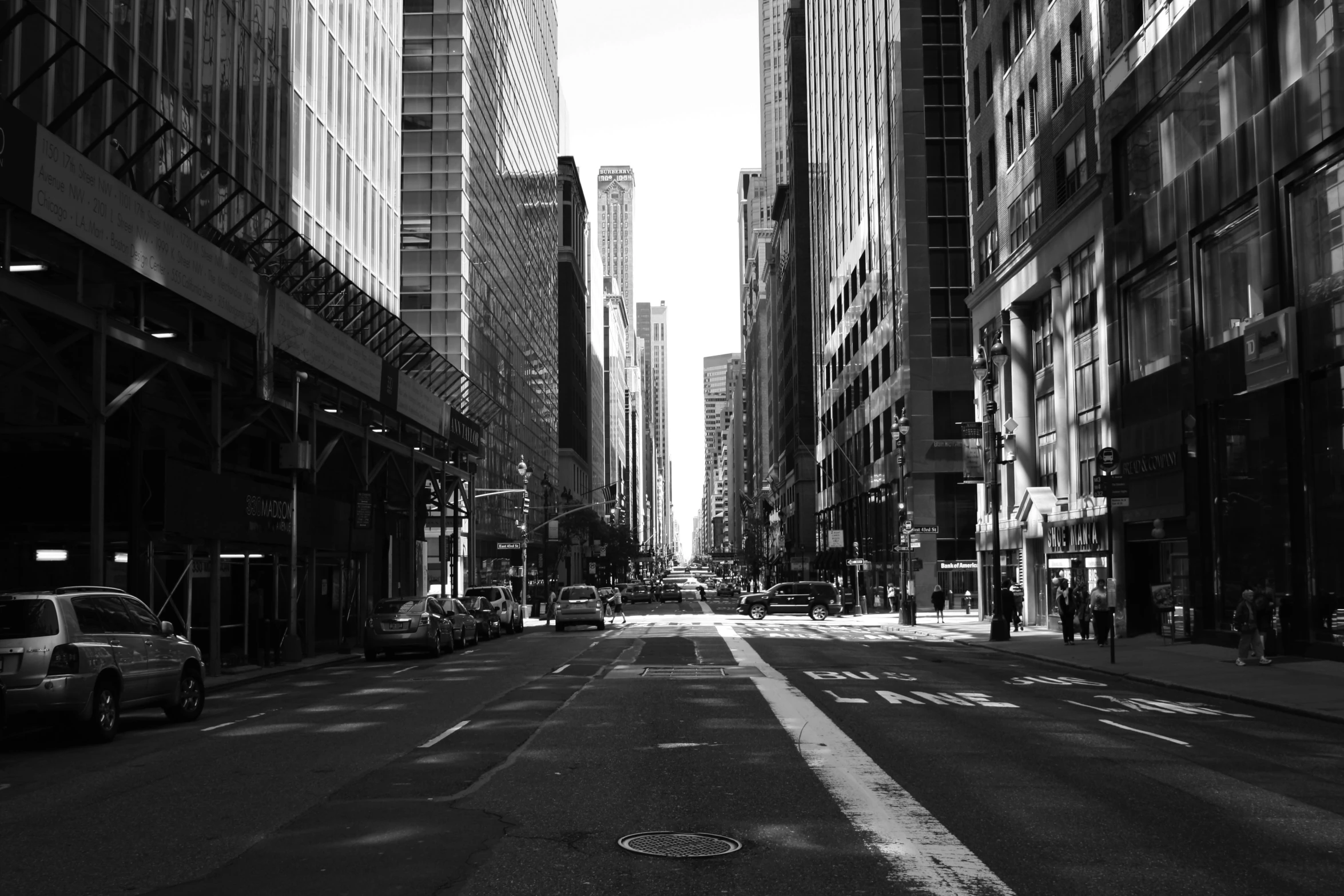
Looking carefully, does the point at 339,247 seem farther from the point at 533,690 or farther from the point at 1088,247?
the point at 533,690

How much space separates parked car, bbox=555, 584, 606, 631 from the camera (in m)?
51.8

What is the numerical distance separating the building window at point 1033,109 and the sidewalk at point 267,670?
31103mm

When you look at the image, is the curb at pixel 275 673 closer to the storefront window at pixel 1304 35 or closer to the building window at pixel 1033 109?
the storefront window at pixel 1304 35

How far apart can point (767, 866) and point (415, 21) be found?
78.5 m

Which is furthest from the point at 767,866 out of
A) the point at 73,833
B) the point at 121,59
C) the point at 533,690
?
the point at 121,59

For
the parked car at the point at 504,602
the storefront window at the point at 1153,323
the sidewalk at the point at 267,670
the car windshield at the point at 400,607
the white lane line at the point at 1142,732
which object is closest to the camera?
the white lane line at the point at 1142,732

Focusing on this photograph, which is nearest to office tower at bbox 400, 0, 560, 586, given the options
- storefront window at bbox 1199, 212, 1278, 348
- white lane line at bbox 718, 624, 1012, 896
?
storefront window at bbox 1199, 212, 1278, 348

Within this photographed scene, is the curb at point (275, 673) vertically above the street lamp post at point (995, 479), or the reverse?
the street lamp post at point (995, 479)

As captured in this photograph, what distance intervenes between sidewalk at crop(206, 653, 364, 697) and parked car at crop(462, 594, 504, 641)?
6449mm

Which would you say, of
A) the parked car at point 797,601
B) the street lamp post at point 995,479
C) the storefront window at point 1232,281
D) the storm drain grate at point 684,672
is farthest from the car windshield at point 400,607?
the parked car at point 797,601

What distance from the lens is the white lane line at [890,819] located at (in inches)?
286

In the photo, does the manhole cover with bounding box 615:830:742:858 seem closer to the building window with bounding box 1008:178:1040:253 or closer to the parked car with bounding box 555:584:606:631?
the building window with bounding box 1008:178:1040:253

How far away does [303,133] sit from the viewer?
4269 cm

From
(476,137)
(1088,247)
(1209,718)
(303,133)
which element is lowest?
(1209,718)
